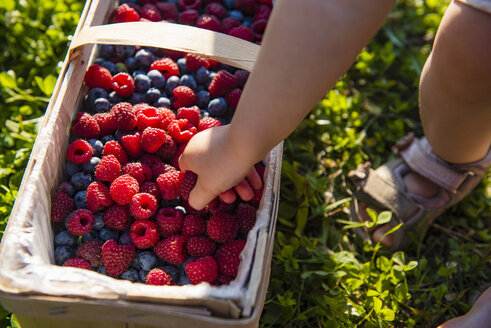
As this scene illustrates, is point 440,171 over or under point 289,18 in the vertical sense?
under

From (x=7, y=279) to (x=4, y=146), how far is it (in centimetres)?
81

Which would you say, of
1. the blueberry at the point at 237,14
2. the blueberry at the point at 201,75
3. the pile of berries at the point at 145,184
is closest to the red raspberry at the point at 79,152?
the pile of berries at the point at 145,184

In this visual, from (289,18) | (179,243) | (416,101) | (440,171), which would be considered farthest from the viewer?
(416,101)

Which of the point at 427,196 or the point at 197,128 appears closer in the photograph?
the point at 197,128

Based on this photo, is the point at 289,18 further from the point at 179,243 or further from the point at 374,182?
the point at 374,182

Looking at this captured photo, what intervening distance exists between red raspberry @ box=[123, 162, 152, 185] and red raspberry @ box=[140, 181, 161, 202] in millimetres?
24

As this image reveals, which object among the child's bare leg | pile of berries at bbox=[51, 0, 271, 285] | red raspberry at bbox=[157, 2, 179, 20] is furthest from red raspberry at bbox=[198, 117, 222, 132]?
the child's bare leg

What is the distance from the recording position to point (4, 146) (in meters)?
1.52

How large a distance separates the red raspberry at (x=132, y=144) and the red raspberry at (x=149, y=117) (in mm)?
29

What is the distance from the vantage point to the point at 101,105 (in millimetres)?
1322

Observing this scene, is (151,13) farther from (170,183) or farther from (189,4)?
(170,183)

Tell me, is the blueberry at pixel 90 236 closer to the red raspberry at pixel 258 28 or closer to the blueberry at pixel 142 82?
the blueberry at pixel 142 82

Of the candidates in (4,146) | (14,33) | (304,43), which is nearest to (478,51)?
(304,43)

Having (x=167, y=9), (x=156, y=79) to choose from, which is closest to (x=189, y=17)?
(x=167, y=9)
